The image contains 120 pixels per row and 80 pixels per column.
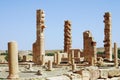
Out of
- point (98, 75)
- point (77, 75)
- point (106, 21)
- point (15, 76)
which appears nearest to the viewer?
point (15, 76)

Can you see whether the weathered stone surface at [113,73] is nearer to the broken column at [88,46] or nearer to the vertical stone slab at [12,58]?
the vertical stone slab at [12,58]

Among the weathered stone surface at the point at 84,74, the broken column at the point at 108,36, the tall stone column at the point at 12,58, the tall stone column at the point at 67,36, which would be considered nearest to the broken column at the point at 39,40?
the tall stone column at the point at 67,36

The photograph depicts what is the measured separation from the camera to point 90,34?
127ft

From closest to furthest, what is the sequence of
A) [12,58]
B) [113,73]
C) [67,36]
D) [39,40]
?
[12,58], [113,73], [39,40], [67,36]

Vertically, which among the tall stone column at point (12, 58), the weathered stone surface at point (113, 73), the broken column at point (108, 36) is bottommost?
the weathered stone surface at point (113, 73)

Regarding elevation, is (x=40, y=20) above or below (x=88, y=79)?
above

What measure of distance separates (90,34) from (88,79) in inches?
861

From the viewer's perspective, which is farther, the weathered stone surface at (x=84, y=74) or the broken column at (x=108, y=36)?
the broken column at (x=108, y=36)

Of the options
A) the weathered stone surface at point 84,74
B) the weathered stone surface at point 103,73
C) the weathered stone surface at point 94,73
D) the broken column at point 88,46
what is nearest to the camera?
the weathered stone surface at point 84,74

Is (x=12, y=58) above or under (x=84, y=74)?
above

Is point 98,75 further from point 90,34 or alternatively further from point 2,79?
point 90,34

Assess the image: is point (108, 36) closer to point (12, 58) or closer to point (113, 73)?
point (113, 73)

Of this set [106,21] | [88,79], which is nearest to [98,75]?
[88,79]

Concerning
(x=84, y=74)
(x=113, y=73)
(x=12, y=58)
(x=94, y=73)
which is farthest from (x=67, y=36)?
(x=12, y=58)
